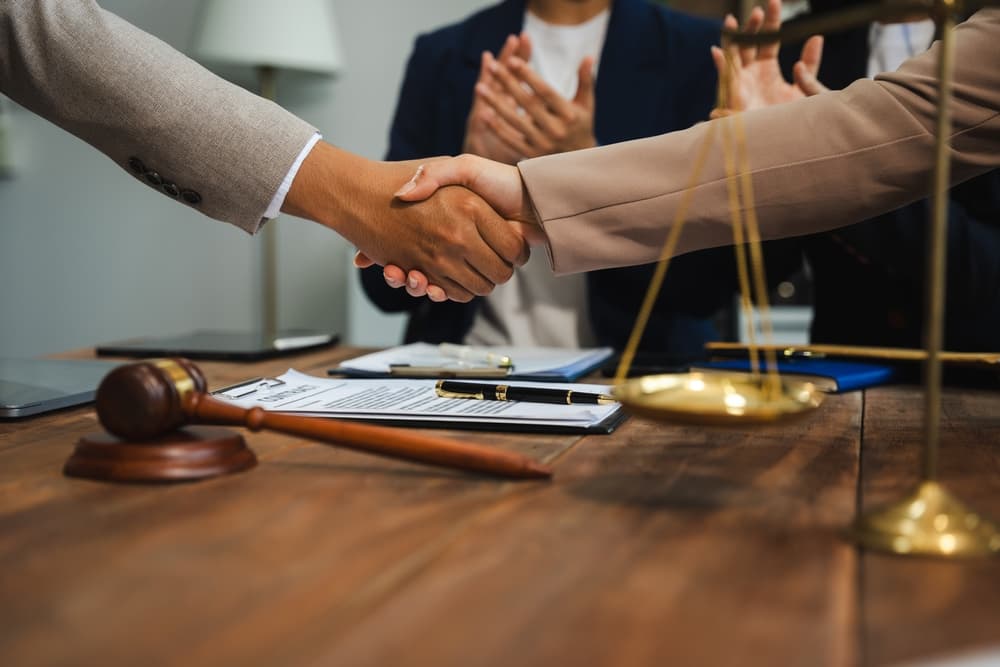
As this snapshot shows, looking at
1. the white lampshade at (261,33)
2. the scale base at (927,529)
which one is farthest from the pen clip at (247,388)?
the white lampshade at (261,33)

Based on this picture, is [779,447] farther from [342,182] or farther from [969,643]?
[342,182]

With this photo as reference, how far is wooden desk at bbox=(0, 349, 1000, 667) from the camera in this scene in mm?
408

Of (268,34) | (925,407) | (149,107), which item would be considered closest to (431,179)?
(149,107)

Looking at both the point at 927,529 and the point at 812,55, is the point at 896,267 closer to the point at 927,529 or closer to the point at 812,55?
the point at 812,55

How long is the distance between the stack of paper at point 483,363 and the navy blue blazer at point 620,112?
22.1 inches

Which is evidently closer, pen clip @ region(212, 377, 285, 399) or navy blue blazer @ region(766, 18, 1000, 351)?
pen clip @ region(212, 377, 285, 399)

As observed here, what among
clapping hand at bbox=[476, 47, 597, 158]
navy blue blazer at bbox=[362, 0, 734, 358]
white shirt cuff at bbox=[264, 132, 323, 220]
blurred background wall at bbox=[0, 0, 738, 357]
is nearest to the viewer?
white shirt cuff at bbox=[264, 132, 323, 220]

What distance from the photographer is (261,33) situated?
255 centimetres

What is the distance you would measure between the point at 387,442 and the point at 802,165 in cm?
57

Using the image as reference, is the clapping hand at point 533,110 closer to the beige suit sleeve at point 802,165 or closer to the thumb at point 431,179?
the thumb at point 431,179

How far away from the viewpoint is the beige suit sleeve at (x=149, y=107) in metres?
1.12

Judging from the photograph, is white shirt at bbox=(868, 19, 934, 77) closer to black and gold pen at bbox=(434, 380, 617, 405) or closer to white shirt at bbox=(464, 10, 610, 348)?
white shirt at bbox=(464, 10, 610, 348)

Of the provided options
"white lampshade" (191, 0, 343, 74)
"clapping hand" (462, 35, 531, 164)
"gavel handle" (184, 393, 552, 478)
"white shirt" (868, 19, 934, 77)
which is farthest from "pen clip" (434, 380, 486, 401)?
"white lampshade" (191, 0, 343, 74)

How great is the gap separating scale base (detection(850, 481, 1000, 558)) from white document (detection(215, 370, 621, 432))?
1.09ft
